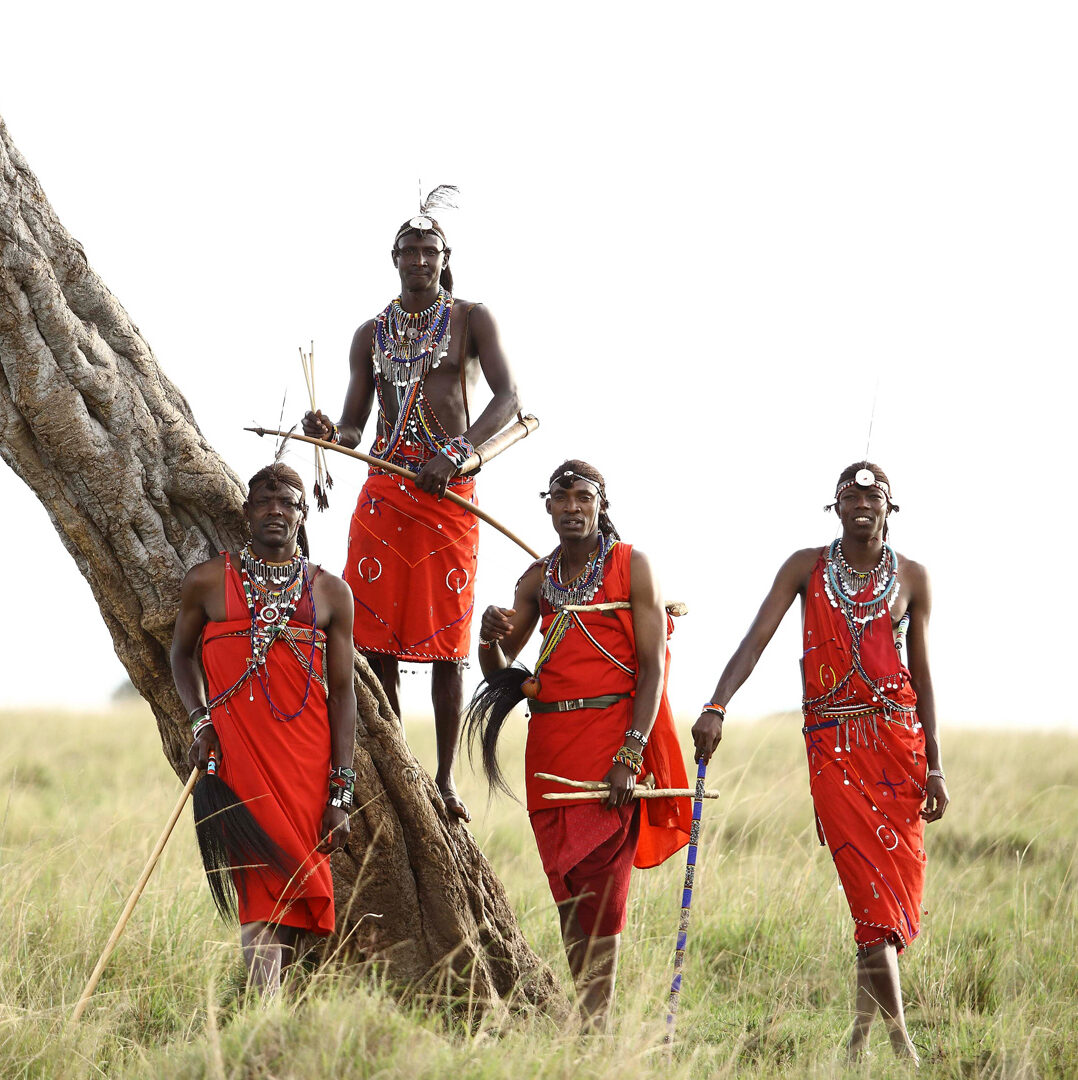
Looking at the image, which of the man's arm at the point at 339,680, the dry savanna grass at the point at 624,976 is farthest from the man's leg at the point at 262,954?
the man's arm at the point at 339,680

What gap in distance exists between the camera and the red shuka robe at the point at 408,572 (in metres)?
5.42

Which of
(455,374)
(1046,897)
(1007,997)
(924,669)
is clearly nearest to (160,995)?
(455,374)

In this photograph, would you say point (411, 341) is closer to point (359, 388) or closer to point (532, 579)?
point (359, 388)

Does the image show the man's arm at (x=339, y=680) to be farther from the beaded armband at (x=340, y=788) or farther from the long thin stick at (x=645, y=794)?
the long thin stick at (x=645, y=794)

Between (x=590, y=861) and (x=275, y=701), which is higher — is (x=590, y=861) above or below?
below

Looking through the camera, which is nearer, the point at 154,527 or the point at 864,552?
the point at 154,527

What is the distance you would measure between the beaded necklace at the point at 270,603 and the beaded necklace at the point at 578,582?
3.12 feet

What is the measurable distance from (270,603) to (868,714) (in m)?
2.34

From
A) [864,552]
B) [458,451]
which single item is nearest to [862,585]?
[864,552]

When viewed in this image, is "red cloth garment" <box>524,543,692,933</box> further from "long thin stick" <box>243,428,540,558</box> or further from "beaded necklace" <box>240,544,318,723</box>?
"beaded necklace" <box>240,544,318,723</box>

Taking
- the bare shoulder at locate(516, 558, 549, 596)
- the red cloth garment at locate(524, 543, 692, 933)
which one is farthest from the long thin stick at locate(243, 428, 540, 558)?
the red cloth garment at locate(524, 543, 692, 933)

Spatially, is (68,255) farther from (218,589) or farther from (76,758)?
(76,758)

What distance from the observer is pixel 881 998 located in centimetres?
507

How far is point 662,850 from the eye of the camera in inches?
205
